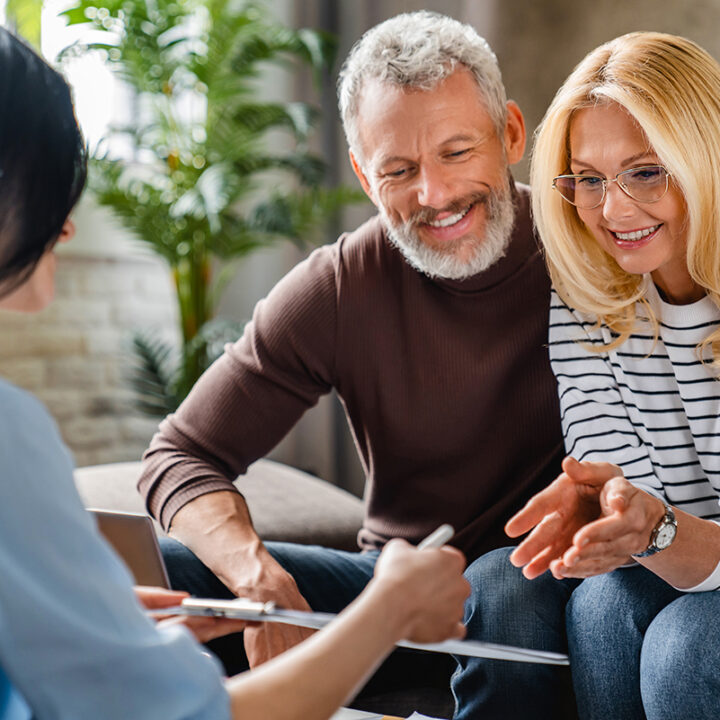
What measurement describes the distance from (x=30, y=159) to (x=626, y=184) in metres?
0.80

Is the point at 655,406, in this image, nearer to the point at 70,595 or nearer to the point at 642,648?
the point at 642,648

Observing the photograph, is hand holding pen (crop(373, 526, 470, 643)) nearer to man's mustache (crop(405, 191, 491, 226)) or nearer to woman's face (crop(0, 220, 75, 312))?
woman's face (crop(0, 220, 75, 312))

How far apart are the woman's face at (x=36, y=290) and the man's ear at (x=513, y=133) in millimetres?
951

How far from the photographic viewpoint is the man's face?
1.47 metres

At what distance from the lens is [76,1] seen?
2.77 metres

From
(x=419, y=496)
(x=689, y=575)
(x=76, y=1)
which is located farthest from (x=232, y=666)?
(x=76, y=1)

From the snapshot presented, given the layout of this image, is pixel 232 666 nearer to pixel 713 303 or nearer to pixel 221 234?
pixel 713 303

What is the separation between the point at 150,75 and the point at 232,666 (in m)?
1.88

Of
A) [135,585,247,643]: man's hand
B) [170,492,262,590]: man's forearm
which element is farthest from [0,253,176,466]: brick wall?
[135,585,247,643]: man's hand

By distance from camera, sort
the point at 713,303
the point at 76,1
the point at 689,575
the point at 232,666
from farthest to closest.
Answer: the point at 76,1, the point at 232,666, the point at 713,303, the point at 689,575

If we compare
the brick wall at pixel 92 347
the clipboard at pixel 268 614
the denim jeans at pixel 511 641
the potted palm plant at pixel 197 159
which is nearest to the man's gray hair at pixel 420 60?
the denim jeans at pixel 511 641

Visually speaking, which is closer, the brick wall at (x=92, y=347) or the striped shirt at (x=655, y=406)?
the striped shirt at (x=655, y=406)

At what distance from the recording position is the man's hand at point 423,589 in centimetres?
72

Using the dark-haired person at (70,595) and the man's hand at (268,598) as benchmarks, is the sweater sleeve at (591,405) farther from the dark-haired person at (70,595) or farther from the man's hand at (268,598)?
the dark-haired person at (70,595)
